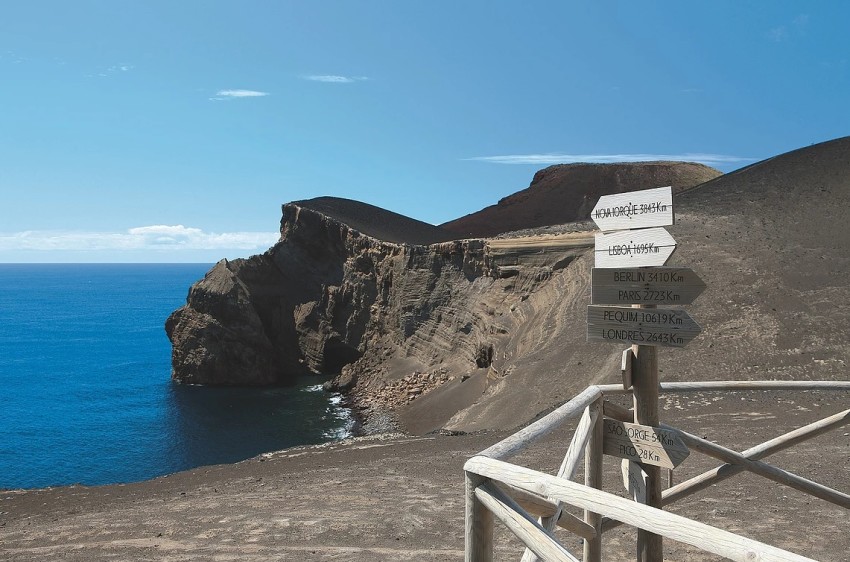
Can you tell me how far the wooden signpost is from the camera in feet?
16.0

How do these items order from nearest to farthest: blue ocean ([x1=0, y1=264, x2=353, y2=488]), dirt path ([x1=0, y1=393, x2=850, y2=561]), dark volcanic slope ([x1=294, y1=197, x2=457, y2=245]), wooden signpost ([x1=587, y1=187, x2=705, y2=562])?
wooden signpost ([x1=587, y1=187, x2=705, y2=562])
dirt path ([x1=0, y1=393, x2=850, y2=561])
blue ocean ([x1=0, y1=264, x2=353, y2=488])
dark volcanic slope ([x1=294, y1=197, x2=457, y2=245])

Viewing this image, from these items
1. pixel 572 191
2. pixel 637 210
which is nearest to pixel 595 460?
pixel 637 210

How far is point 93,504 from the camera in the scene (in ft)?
42.8

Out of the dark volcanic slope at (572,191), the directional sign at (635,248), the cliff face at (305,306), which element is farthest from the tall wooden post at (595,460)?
the dark volcanic slope at (572,191)

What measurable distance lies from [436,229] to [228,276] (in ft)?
85.7

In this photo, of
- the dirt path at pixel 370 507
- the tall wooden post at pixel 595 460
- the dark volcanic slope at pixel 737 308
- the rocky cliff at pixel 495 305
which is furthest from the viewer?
the rocky cliff at pixel 495 305

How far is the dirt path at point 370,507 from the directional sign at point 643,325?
365 centimetres

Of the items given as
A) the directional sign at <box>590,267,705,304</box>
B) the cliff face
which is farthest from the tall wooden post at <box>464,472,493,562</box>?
the cliff face

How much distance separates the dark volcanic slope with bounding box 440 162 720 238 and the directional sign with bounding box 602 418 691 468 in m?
71.3

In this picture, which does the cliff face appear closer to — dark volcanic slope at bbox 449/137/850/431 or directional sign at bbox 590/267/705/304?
dark volcanic slope at bbox 449/137/850/431

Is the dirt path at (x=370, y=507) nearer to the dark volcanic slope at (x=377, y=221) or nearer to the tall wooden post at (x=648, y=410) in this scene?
the tall wooden post at (x=648, y=410)

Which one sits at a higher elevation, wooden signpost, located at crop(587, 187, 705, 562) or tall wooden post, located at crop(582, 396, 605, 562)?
wooden signpost, located at crop(587, 187, 705, 562)

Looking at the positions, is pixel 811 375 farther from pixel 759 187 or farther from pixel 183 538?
pixel 759 187

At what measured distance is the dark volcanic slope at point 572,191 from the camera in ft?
262
